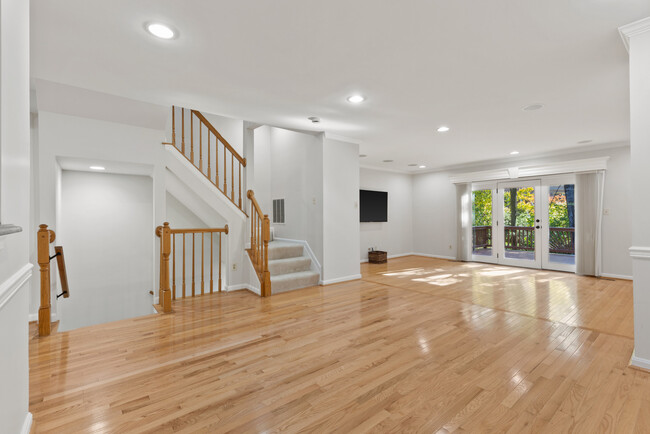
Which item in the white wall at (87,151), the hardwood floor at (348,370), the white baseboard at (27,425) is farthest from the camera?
the white wall at (87,151)

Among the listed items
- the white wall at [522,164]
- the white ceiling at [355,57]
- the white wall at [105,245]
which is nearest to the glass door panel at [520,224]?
the white wall at [522,164]

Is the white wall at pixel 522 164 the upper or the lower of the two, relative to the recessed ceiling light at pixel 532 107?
lower

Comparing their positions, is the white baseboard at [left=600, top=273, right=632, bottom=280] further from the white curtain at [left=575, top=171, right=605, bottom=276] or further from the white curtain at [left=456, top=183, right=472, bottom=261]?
the white curtain at [left=456, top=183, right=472, bottom=261]

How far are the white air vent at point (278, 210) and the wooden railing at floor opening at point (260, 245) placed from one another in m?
1.25

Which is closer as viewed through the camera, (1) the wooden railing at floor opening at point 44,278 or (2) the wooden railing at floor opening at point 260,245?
(1) the wooden railing at floor opening at point 44,278

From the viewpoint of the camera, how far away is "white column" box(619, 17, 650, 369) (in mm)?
2188

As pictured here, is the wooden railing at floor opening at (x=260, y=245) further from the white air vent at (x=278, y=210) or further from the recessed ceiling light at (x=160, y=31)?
the recessed ceiling light at (x=160, y=31)

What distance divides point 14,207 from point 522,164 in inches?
315

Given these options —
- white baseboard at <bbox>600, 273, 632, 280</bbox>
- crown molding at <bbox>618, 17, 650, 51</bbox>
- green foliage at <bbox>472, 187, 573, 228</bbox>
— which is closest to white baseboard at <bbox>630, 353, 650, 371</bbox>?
crown molding at <bbox>618, 17, 650, 51</bbox>

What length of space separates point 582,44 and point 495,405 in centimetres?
276

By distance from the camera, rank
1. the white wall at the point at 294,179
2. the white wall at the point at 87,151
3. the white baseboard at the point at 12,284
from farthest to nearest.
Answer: the white wall at the point at 294,179, the white wall at the point at 87,151, the white baseboard at the point at 12,284

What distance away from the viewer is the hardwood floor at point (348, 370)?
1762 mm

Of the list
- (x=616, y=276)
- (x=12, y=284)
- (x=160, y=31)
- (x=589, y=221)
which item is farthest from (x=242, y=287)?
(x=616, y=276)

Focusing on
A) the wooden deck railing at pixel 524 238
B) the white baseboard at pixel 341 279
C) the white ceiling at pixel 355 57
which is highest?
the white ceiling at pixel 355 57
